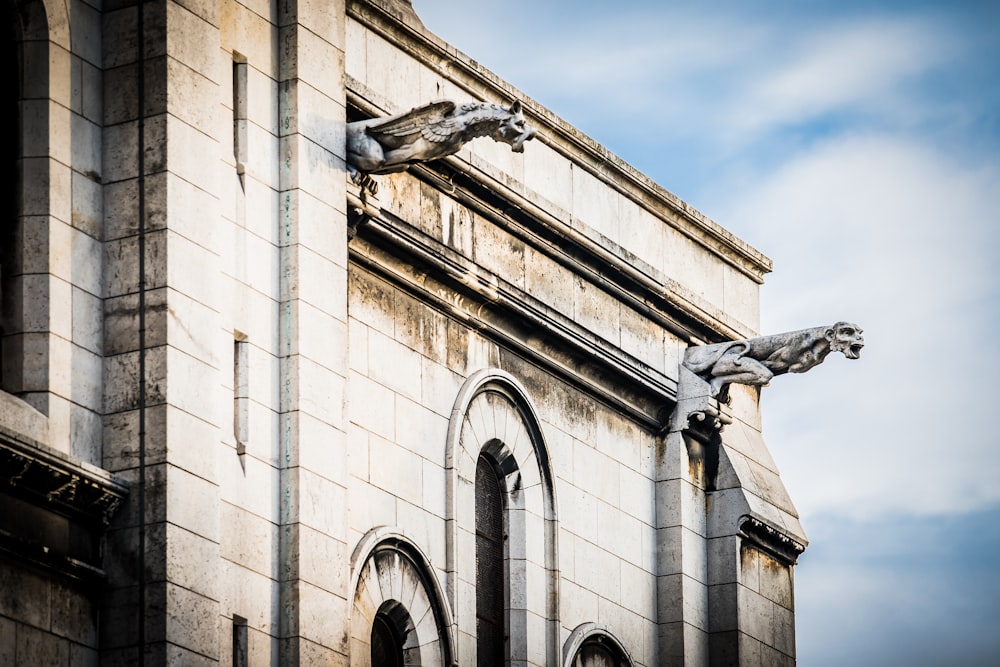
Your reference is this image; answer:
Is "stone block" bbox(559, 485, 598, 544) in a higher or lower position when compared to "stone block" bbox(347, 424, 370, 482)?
higher

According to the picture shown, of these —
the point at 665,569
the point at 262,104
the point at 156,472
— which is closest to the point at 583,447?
the point at 665,569

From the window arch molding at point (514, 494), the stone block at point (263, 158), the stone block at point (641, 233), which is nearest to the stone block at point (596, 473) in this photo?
the window arch molding at point (514, 494)

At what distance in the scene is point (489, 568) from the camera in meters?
31.5

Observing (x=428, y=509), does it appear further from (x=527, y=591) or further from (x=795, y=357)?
(x=795, y=357)

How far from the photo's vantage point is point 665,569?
3450 cm

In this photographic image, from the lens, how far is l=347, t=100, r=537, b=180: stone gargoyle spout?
2833 centimetres

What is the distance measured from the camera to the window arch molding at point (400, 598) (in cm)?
2838

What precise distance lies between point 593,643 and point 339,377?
6.79 metres

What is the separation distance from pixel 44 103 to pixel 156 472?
3675mm

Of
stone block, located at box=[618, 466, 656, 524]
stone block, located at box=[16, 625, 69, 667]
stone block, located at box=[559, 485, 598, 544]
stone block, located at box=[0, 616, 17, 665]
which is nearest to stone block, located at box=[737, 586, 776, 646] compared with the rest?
stone block, located at box=[618, 466, 656, 524]

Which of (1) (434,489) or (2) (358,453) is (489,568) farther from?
(2) (358,453)

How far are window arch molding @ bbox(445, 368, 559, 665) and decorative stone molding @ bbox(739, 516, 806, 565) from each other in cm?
385

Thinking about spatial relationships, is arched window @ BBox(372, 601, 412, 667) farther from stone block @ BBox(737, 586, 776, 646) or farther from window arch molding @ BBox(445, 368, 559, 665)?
stone block @ BBox(737, 586, 776, 646)

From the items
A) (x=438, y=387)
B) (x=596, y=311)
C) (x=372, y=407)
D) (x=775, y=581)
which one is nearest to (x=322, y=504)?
(x=372, y=407)
